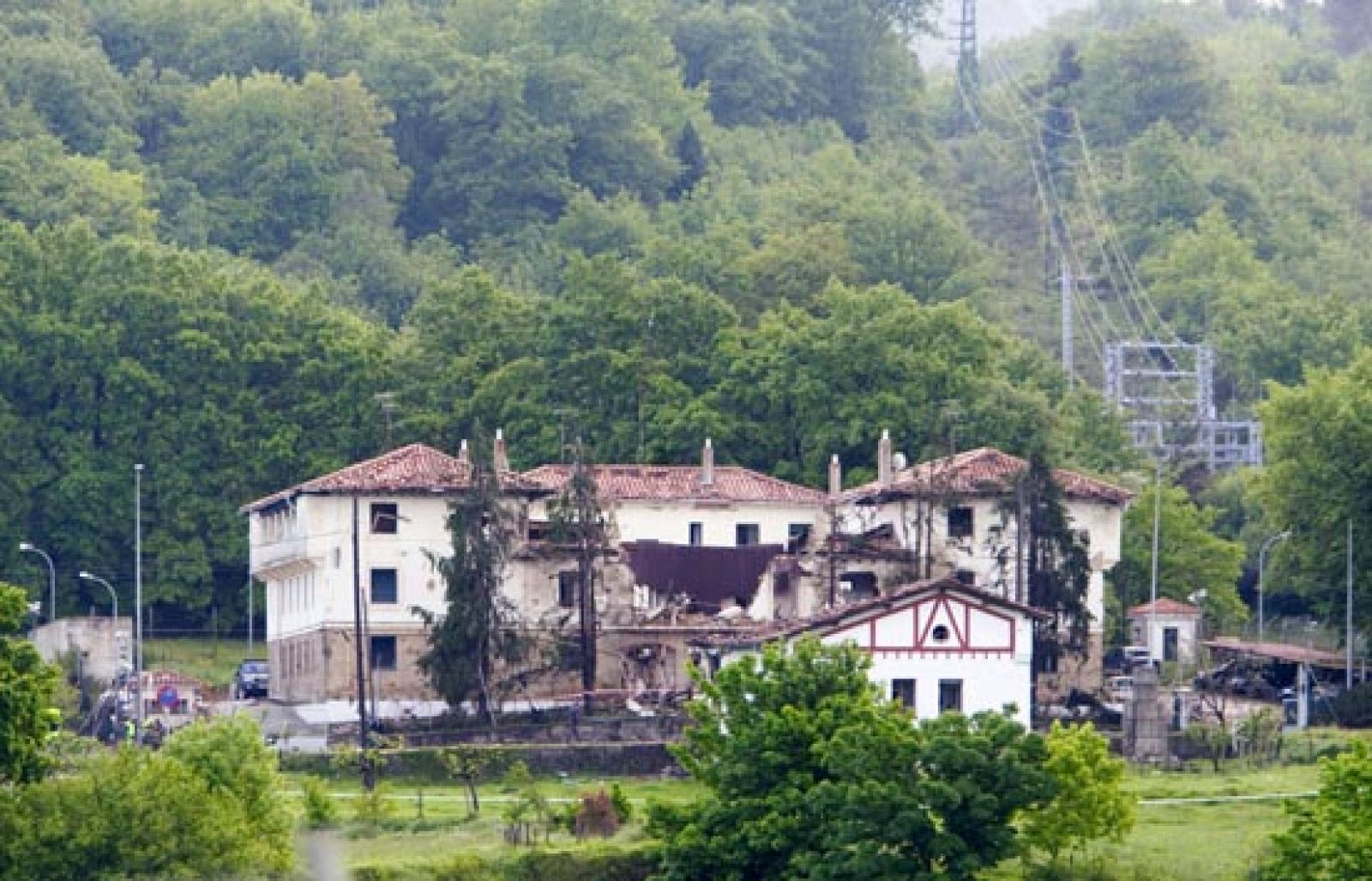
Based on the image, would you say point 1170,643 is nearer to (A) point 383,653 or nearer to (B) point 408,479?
(B) point 408,479

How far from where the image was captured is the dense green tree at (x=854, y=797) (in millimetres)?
65125

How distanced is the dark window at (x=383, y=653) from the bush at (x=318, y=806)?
19.1m

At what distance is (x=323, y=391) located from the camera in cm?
11038

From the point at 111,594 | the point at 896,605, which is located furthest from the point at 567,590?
the point at 111,594

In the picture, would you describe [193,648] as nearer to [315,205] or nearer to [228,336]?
[228,336]

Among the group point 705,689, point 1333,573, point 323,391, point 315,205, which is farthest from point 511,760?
point 315,205

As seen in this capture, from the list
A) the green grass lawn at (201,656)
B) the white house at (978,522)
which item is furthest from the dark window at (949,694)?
the green grass lawn at (201,656)

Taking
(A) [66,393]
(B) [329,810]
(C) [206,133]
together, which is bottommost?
(B) [329,810]

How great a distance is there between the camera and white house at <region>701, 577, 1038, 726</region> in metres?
80.8

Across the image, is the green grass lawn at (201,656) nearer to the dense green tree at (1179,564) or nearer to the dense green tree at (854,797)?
the dense green tree at (1179,564)

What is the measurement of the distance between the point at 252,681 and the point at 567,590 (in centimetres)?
846

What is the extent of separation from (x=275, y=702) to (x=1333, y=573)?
23.4 meters

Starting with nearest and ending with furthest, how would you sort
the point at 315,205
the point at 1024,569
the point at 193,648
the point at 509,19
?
the point at 1024,569, the point at 193,648, the point at 315,205, the point at 509,19

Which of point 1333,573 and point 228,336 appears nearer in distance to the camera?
point 1333,573
